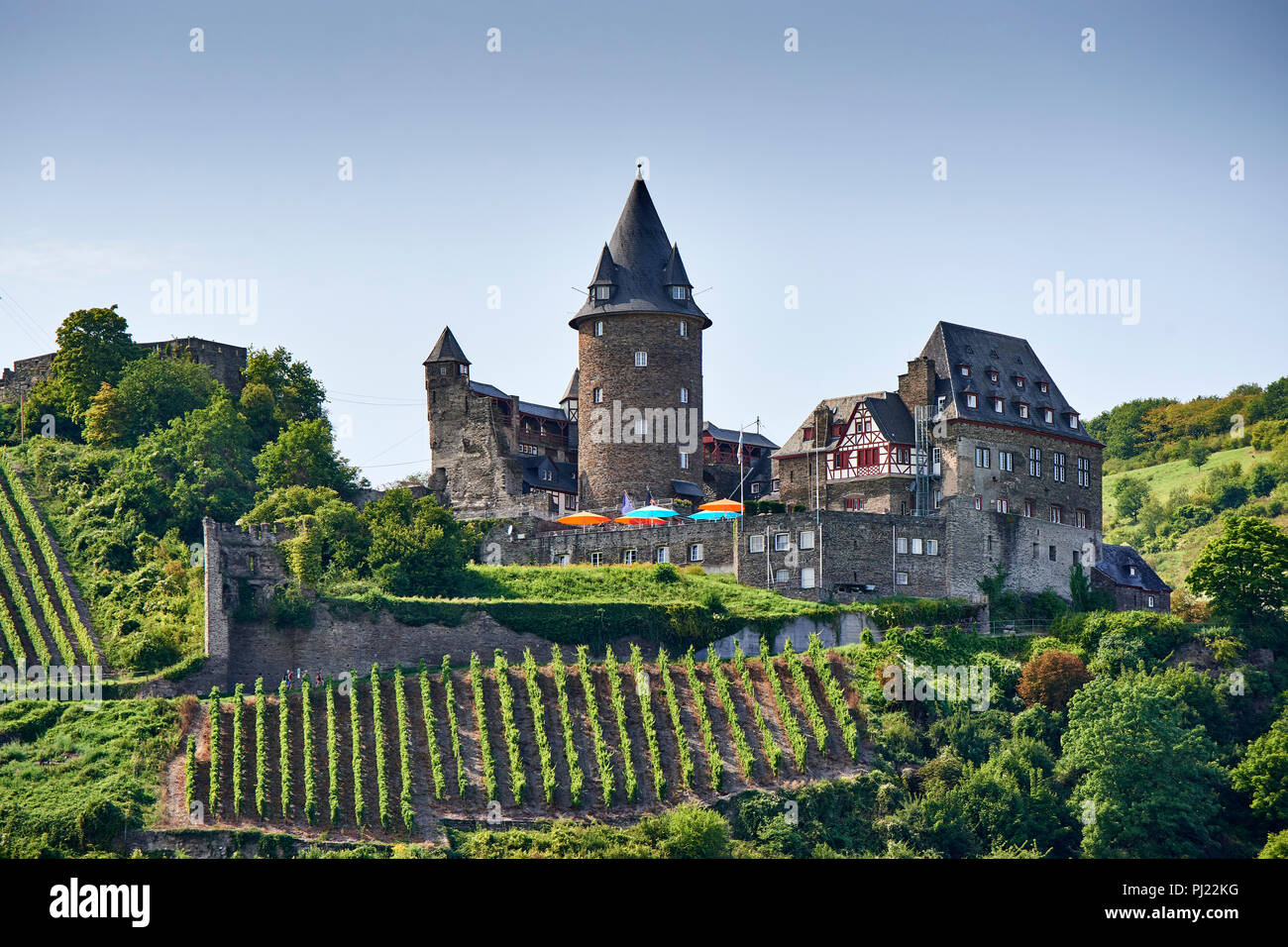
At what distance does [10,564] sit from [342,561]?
11414 mm

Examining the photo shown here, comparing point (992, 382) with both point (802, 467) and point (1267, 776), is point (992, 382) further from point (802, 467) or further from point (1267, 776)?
point (1267, 776)

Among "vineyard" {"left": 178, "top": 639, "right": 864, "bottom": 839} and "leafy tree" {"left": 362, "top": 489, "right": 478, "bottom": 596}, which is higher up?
"leafy tree" {"left": 362, "top": 489, "right": 478, "bottom": 596}

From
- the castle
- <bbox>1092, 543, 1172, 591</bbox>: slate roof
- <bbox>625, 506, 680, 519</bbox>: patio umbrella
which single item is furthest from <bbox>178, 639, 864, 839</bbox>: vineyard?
<bbox>1092, 543, 1172, 591</bbox>: slate roof

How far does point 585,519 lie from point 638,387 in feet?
19.0

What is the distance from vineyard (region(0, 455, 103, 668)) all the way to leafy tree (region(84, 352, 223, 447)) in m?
5.00

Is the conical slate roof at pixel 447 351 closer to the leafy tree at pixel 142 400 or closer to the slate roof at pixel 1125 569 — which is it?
the leafy tree at pixel 142 400

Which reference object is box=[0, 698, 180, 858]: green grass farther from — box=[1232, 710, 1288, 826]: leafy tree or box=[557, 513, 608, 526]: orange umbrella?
box=[1232, 710, 1288, 826]: leafy tree

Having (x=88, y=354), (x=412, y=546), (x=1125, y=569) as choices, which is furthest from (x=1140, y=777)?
(x=88, y=354)

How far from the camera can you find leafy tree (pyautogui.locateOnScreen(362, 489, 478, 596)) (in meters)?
60.9

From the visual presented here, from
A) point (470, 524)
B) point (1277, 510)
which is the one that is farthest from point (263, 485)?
point (1277, 510)

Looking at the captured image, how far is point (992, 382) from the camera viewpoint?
230ft

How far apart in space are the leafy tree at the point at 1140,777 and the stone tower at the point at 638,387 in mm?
21585

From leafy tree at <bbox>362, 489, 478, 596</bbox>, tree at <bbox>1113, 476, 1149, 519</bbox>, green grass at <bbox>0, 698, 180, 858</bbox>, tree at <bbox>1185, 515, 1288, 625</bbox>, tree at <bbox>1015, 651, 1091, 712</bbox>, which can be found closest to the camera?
green grass at <bbox>0, 698, 180, 858</bbox>
